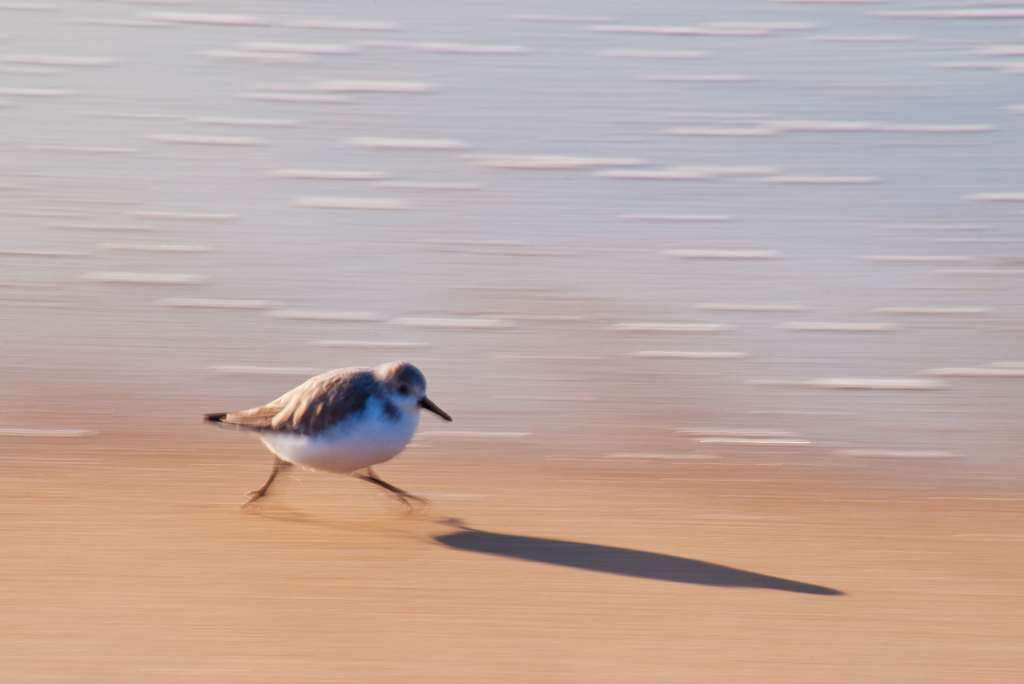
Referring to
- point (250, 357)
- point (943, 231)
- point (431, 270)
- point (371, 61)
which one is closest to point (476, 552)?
point (250, 357)

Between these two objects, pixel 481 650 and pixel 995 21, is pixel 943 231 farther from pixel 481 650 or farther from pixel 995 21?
pixel 481 650

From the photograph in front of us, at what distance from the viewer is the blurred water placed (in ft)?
14.8

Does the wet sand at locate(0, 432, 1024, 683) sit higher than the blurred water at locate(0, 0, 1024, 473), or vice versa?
the blurred water at locate(0, 0, 1024, 473)

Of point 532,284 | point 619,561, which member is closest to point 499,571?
point 619,561

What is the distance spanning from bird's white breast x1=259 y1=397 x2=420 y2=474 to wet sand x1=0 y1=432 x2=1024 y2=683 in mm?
238

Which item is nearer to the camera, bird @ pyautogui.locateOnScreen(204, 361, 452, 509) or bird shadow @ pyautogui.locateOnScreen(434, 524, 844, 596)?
bird shadow @ pyautogui.locateOnScreen(434, 524, 844, 596)

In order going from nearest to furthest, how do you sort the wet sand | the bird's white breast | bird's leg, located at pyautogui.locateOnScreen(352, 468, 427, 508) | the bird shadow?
the wet sand < the bird shadow < the bird's white breast < bird's leg, located at pyautogui.locateOnScreen(352, 468, 427, 508)

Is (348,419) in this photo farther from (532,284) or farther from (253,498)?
(532,284)

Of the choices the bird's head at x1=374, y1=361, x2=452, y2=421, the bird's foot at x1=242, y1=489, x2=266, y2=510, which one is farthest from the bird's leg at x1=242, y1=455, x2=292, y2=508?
the bird's head at x1=374, y1=361, x2=452, y2=421

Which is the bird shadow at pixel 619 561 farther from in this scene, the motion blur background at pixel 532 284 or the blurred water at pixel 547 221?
the blurred water at pixel 547 221

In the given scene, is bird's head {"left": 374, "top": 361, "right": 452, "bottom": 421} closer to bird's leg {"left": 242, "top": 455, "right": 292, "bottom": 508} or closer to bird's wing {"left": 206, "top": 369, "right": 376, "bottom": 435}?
bird's wing {"left": 206, "top": 369, "right": 376, "bottom": 435}

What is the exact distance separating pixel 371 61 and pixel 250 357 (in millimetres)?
3286

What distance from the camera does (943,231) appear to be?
5.67 meters

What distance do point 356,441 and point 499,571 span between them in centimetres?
54
